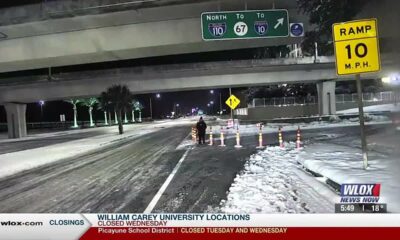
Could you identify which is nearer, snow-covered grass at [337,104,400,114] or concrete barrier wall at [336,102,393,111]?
snow-covered grass at [337,104,400,114]

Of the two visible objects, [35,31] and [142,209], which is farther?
[35,31]

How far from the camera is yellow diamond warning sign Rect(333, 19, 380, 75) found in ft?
14.2

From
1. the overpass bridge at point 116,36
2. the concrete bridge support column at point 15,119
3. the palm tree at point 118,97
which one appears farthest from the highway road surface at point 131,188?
the concrete bridge support column at point 15,119

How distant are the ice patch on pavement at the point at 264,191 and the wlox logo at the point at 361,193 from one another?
651 millimetres

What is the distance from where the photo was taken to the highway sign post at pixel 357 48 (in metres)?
4.33

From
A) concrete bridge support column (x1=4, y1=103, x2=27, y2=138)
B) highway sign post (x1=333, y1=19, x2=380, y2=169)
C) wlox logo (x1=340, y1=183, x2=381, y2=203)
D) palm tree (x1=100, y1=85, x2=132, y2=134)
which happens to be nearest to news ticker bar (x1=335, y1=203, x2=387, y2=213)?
wlox logo (x1=340, y1=183, x2=381, y2=203)

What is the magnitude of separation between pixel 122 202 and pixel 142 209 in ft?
1.11

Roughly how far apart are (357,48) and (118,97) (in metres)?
34.9

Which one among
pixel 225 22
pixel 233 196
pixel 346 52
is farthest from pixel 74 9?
pixel 346 52

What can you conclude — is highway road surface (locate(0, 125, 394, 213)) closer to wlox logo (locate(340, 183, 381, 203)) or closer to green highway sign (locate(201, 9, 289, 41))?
wlox logo (locate(340, 183, 381, 203))

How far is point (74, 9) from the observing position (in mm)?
6758

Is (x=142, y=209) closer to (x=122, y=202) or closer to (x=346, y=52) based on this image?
(x=122, y=202)

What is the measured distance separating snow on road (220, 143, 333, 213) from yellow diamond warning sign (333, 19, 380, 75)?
138 cm

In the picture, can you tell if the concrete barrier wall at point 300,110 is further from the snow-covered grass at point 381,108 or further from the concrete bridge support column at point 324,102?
the concrete bridge support column at point 324,102
